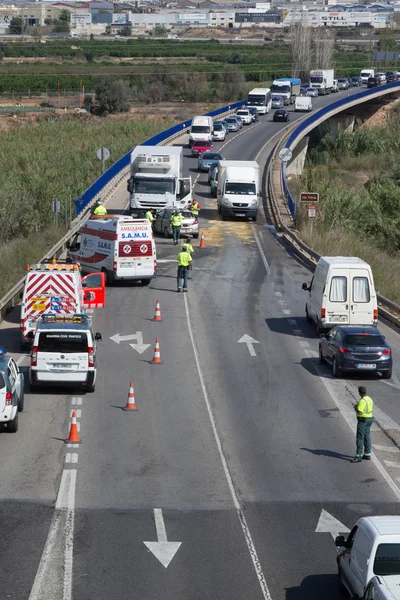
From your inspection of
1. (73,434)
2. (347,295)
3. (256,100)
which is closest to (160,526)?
(73,434)

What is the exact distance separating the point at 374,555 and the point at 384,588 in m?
0.85

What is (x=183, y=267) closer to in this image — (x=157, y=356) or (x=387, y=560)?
(x=157, y=356)

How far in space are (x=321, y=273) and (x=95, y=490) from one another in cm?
1482

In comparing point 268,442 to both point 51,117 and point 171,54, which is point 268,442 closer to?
point 51,117

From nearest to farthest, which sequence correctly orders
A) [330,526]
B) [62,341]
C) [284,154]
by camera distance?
[330,526], [62,341], [284,154]

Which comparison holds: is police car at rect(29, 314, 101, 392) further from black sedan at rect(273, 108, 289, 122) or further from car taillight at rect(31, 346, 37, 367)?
black sedan at rect(273, 108, 289, 122)

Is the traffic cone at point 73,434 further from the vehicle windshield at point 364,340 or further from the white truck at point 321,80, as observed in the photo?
the white truck at point 321,80

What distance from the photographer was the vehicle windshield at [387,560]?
1158 centimetres

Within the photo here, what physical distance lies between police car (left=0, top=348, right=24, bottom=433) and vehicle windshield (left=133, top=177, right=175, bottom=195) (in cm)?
2913

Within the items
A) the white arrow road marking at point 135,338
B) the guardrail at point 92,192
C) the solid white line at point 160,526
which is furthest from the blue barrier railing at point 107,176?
the solid white line at point 160,526

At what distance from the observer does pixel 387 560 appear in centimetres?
1164

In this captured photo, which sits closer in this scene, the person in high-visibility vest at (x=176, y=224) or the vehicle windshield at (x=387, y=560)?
the vehicle windshield at (x=387, y=560)

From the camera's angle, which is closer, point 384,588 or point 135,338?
point 384,588

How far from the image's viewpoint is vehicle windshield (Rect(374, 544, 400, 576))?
38.0 ft
